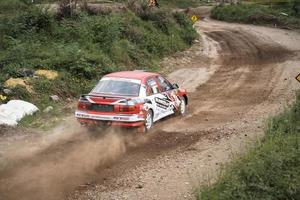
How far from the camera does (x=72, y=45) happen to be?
70.6 ft

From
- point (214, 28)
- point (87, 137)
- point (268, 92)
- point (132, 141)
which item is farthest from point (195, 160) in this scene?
point (214, 28)

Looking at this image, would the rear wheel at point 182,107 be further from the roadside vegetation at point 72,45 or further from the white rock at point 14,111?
the white rock at point 14,111

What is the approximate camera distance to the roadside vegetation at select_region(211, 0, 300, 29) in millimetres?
45938

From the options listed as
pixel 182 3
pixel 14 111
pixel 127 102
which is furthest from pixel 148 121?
pixel 182 3

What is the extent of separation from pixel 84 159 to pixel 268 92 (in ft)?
35.4

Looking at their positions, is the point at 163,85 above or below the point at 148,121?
above

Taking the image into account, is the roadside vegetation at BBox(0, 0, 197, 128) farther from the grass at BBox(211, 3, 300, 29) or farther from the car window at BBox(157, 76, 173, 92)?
the grass at BBox(211, 3, 300, 29)

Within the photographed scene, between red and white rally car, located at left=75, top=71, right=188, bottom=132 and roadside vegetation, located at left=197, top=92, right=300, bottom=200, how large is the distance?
4.12 metres

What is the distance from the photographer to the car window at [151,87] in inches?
578

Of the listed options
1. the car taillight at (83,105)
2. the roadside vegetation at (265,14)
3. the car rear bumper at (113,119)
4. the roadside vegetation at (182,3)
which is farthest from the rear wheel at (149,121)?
the roadside vegetation at (182,3)

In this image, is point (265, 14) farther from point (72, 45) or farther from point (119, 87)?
point (119, 87)

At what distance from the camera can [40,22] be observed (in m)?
23.4

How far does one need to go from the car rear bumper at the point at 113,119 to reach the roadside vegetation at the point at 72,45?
2.95m

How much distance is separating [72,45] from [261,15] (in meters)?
30.5
